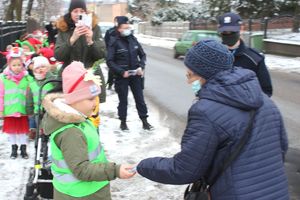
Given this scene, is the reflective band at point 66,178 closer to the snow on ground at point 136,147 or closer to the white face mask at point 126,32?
the snow on ground at point 136,147

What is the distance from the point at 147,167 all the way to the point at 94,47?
2.54 meters

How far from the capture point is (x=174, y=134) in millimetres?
7453

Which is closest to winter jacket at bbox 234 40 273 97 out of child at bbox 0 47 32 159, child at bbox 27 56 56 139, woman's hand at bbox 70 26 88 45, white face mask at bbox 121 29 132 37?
woman's hand at bbox 70 26 88 45

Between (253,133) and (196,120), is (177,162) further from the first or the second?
(253,133)

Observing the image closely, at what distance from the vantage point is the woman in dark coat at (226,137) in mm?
2232

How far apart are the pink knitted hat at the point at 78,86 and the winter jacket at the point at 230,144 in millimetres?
728

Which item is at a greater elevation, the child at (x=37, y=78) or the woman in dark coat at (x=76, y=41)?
the woman in dark coat at (x=76, y=41)

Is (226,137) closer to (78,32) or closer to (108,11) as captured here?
(78,32)

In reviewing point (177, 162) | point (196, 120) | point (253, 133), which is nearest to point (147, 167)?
point (177, 162)

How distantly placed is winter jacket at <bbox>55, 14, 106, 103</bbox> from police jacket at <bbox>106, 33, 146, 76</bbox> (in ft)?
7.59

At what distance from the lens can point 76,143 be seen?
8.80 feet

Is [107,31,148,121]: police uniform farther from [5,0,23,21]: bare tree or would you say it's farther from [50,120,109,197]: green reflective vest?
[5,0,23,21]: bare tree

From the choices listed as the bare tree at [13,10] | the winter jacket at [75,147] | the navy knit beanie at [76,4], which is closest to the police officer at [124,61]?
the navy knit beanie at [76,4]

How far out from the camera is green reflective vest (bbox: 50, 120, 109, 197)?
279 cm
